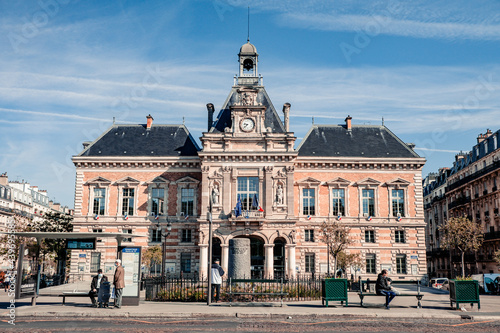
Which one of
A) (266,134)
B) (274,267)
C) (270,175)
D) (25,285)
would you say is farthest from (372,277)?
(25,285)

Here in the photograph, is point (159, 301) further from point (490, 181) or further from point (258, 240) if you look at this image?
point (490, 181)

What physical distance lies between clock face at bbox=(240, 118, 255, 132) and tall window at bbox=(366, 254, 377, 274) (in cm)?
1659

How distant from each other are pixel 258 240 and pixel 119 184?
14657 millimetres

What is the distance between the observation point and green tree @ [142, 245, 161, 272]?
41.8 metres

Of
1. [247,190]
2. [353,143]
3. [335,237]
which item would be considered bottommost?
[335,237]

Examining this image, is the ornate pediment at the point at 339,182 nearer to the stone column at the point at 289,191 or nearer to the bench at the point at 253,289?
the stone column at the point at 289,191

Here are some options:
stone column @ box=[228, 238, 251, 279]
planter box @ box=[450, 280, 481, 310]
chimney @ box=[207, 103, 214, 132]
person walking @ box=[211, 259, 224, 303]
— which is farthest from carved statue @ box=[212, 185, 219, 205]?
planter box @ box=[450, 280, 481, 310]

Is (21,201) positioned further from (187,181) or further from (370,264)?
(370,264)

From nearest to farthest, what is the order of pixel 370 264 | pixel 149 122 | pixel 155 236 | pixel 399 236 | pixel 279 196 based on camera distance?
pixel 279 196 < pixel 370 264 < pixel 155 236 < pixel 399 236 < pixel 149 122

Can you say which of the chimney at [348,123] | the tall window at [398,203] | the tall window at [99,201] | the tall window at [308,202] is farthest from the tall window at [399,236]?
the tall window at [99,201]

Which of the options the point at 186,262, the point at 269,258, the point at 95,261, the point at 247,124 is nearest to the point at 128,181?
the point at 95,261

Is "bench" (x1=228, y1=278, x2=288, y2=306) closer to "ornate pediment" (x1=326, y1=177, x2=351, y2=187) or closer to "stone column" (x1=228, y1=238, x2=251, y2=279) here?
"stone column" (x1=228, y1=238, x2=251, y2=279)

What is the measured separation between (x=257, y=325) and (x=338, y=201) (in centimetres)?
3231

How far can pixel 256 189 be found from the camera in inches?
1719
